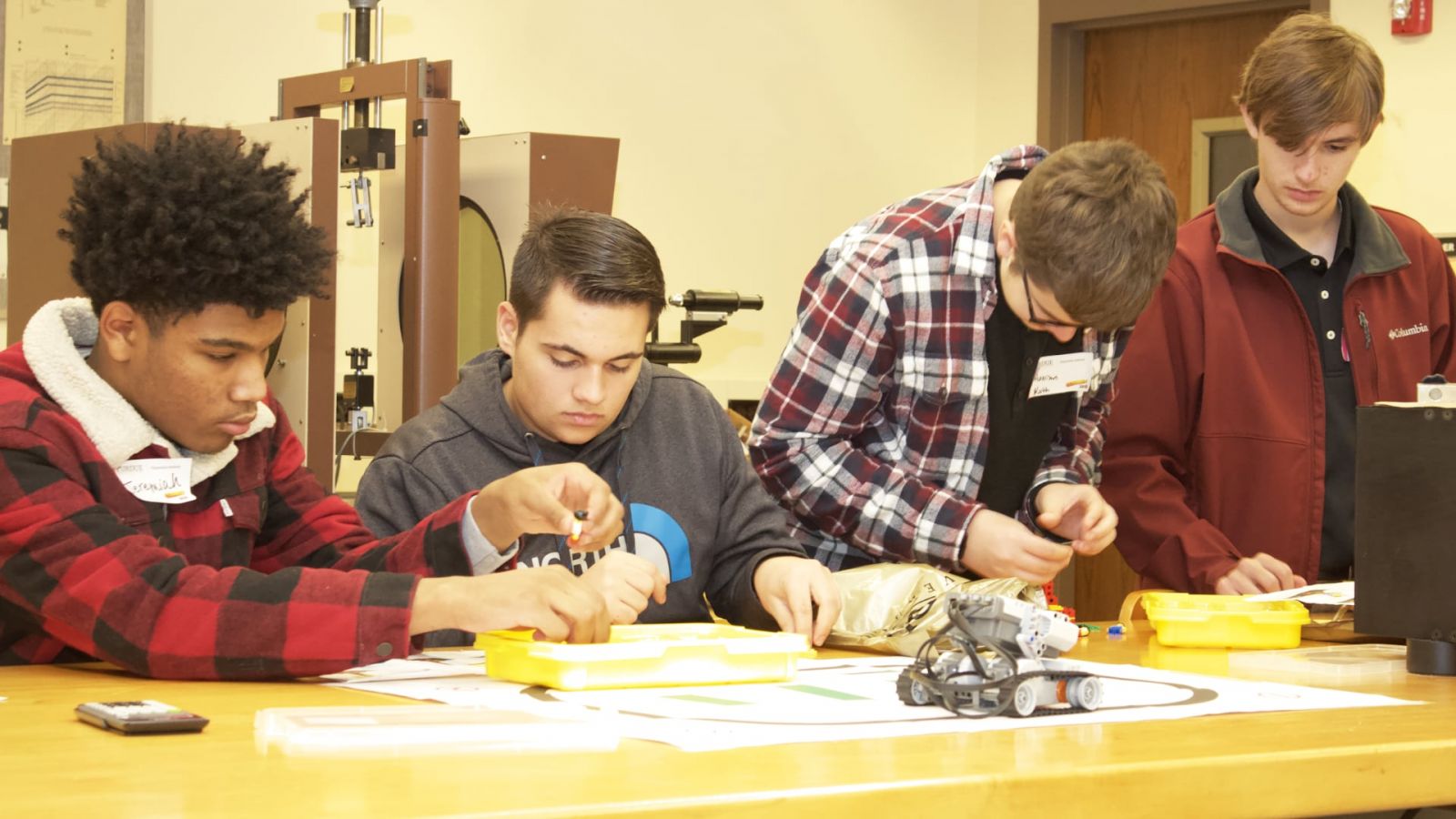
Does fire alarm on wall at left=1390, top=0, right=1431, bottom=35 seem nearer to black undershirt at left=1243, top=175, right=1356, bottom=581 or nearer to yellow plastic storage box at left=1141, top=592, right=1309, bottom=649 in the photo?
black undershirt at left=1243, top=175, right=1356, bottom=581

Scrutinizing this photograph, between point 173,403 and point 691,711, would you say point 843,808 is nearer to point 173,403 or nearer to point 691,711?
point 691,711

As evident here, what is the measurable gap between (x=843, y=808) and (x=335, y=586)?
2.13 ft

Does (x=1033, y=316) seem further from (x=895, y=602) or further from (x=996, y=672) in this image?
(x=996, y=672)

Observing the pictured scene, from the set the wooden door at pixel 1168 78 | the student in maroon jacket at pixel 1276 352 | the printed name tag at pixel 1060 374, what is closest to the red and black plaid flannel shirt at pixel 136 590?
the printed name tag at pixel 1060 374

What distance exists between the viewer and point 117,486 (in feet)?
4.99

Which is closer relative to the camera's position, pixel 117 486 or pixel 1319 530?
pixel 117 486

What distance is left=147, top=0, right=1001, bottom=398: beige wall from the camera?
171 inches

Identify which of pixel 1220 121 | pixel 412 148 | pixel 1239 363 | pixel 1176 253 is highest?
pixel 1220 121

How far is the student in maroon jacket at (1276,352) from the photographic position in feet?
7.54

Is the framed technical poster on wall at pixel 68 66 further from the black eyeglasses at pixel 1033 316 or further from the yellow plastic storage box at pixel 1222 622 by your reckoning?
the yellow plastic storage box at pixel 1222 622

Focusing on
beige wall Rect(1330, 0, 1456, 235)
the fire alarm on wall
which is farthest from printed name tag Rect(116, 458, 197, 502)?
the fire alarm on wall

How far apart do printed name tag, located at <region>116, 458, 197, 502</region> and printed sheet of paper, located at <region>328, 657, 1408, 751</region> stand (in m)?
0.33

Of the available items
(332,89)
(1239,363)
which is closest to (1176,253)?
(1239,363)

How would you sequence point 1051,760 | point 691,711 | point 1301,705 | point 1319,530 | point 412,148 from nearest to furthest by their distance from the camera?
1. point 1051,760
2. point 691,711
3. point 1301,705
4. point 1319,530
5. point 412,148
